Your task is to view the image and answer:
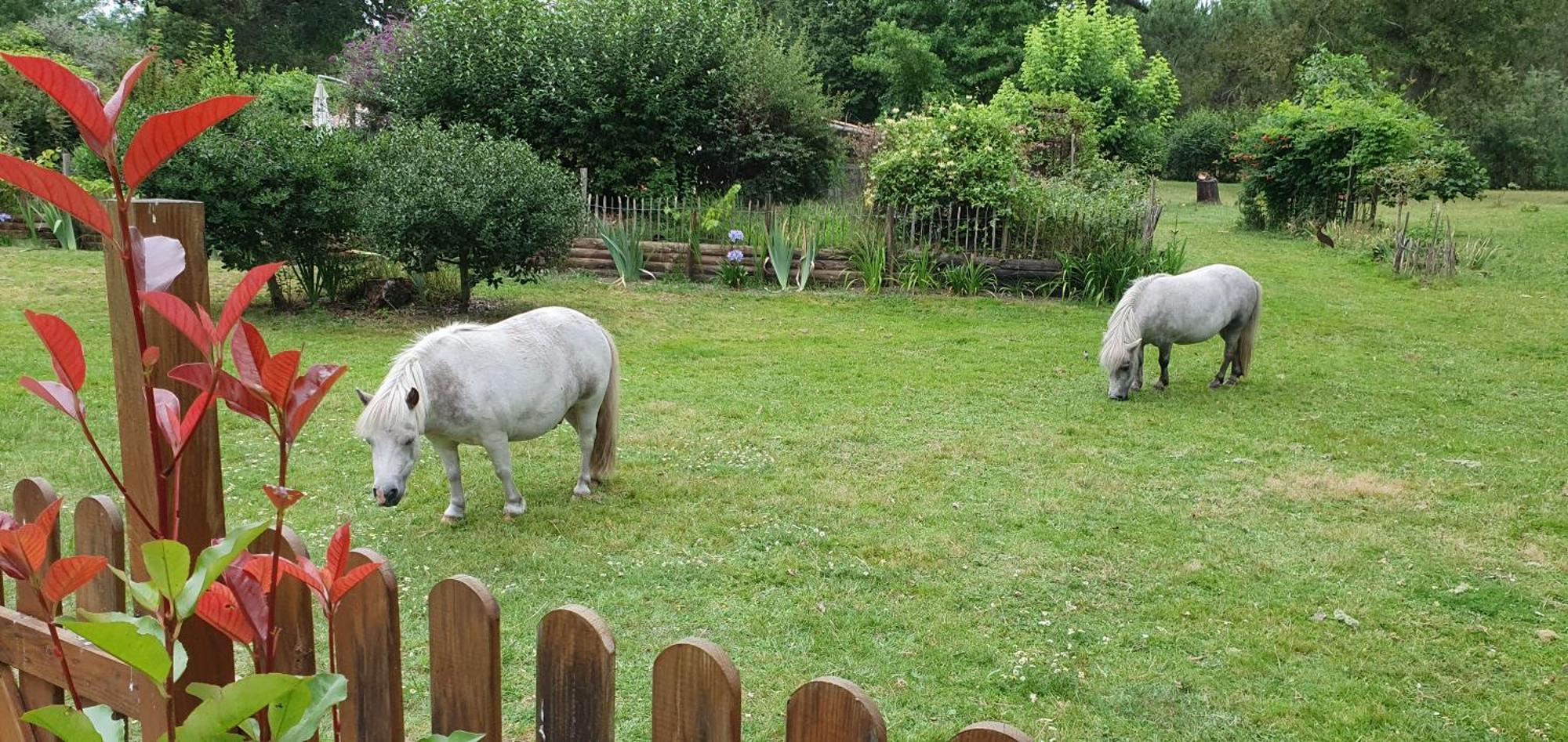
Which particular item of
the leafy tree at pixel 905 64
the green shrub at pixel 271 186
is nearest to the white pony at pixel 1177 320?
the green shrub at pixel 271 186

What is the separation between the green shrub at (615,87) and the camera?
17.8 meters

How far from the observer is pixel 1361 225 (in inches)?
768

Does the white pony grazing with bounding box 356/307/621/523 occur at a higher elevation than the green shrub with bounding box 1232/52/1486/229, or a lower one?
lower

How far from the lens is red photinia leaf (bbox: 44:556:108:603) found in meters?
1.37

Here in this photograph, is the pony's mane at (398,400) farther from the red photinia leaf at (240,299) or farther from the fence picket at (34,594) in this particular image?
the red photinia leaf at (240,299)

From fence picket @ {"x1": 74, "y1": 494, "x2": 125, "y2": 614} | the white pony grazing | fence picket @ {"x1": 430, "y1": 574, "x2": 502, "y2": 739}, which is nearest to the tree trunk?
the white pony grazing

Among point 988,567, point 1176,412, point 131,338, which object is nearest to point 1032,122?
point 1176,412

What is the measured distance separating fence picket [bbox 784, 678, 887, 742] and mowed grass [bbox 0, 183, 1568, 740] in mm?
2329

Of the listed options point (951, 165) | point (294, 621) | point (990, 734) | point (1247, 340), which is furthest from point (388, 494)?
point (951, 165)

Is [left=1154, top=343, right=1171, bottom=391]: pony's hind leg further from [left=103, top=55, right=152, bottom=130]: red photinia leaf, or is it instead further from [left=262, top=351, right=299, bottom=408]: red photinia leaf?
[left=103, top=55, right=152, bottom=130]: red photinia leaf

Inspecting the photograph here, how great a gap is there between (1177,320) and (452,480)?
20.7ft

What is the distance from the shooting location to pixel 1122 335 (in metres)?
9.06

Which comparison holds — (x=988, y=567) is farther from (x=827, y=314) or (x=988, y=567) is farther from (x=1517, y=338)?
(x=1517, y=338)

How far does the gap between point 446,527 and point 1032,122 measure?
57.9 feet
